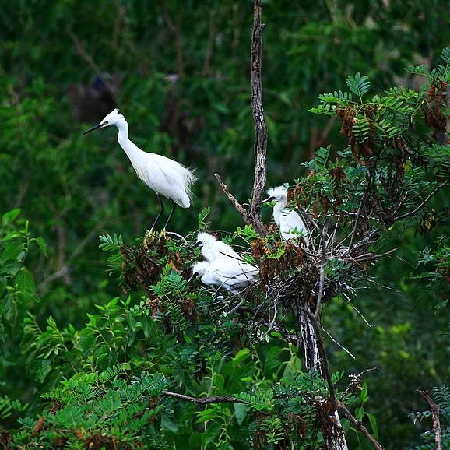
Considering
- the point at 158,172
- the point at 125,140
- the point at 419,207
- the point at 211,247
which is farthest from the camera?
the point at 158,172

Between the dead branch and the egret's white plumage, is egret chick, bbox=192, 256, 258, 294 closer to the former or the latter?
the dead branch

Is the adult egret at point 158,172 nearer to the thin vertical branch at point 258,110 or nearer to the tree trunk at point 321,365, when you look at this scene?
the thin vertical branch at point 258,110

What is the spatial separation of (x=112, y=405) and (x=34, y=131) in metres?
6.26

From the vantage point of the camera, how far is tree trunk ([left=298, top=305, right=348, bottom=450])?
3508mm

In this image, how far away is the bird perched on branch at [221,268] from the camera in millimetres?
3976

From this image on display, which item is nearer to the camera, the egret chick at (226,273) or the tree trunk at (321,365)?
the tree trunk at (321,365)

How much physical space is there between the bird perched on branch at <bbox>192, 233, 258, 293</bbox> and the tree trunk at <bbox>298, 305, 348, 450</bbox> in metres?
0.26

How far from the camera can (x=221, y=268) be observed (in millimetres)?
4078

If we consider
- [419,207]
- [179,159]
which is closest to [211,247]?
[419,207]

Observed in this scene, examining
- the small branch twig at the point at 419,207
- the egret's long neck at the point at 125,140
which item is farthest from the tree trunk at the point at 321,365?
the egret's long neck at the point at 125,140

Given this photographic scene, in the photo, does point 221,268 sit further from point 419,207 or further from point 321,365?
point 419,207

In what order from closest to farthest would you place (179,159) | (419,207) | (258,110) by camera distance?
(419,207)
(258,110)
(179,159)

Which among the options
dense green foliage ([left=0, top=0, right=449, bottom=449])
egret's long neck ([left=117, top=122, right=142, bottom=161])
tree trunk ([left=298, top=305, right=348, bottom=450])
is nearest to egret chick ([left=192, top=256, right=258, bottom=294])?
dense green foliage ([left=0, top=0, right=449, bottom=449])

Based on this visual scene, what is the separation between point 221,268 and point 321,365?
1.91 ft
